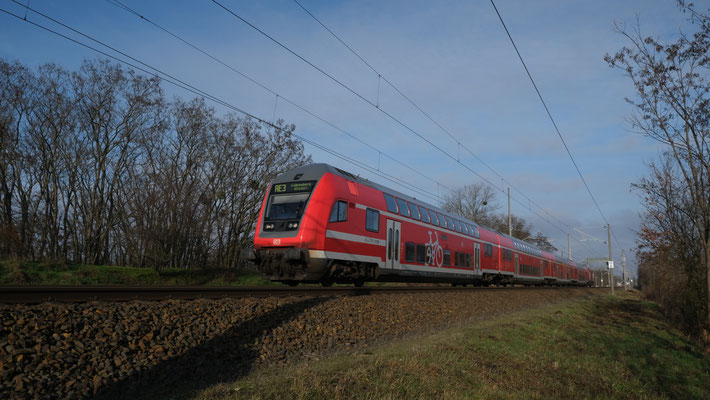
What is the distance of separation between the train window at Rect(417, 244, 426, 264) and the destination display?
593 centimetres

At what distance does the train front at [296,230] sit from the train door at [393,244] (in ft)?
10.9

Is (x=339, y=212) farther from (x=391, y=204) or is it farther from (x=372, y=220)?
(x=391, y=204)

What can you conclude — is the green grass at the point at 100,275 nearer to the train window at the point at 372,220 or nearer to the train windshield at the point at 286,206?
the train windshield at the point at 286,206

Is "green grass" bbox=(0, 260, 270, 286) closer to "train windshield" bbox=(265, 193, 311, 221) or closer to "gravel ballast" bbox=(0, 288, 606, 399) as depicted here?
"train windshield" bbox=(265, 193, 311, 221)

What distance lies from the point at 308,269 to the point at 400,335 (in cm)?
355

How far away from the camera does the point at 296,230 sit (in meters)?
12.2

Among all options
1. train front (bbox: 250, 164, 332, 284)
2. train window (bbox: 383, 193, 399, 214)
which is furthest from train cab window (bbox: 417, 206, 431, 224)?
train front (bbox: 250, 164, 332, 284)

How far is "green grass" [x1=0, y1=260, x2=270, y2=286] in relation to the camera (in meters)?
15.5

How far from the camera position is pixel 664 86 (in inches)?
554

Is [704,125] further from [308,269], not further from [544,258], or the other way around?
[544,258]

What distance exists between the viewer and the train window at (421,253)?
1692cm

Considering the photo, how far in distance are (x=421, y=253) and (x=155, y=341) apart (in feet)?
40.9

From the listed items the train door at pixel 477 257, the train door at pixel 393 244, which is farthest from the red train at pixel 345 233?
the train door at pixel 477 257

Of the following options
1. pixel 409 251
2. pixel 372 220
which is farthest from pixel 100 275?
pixel 409 251
